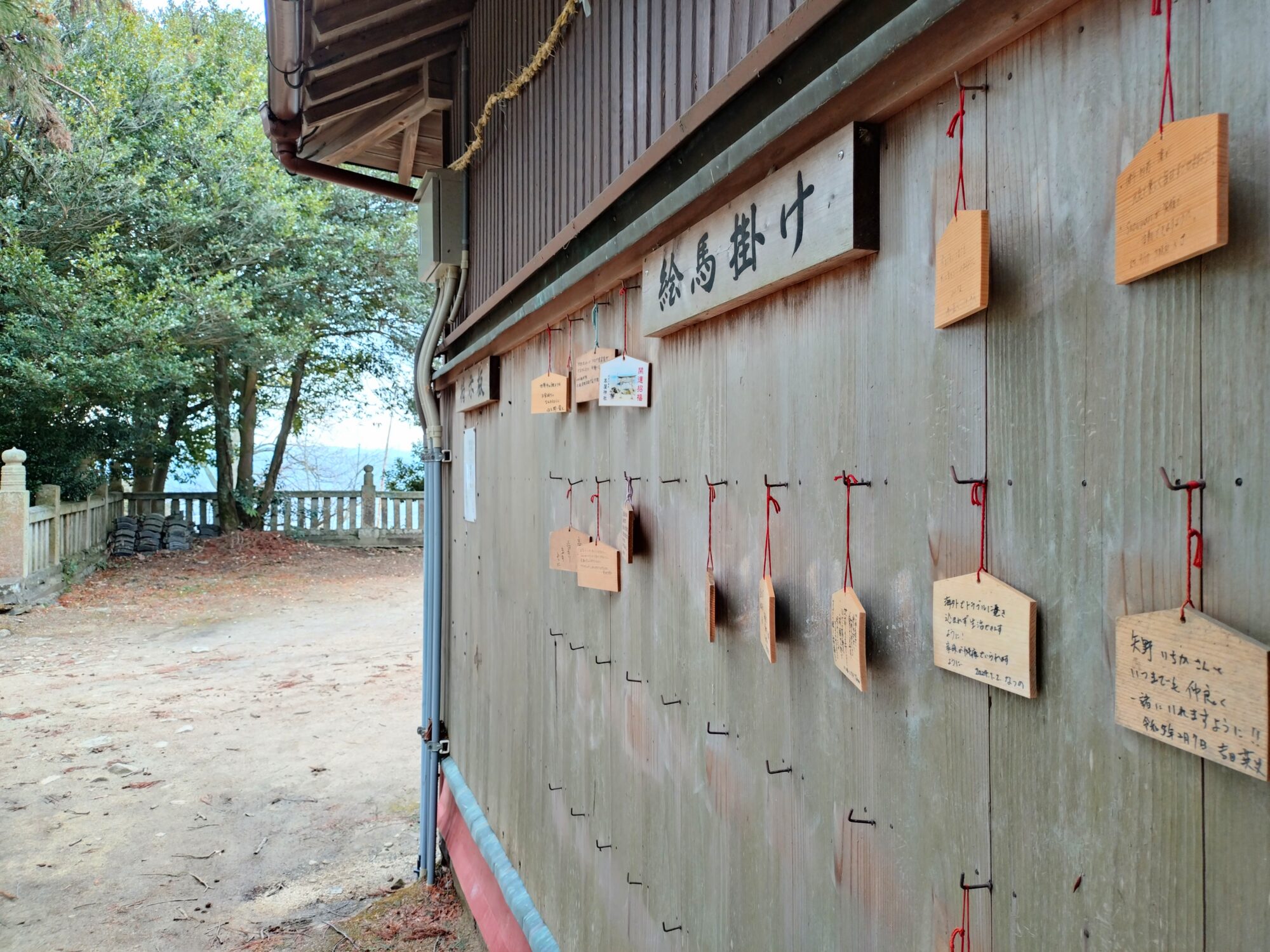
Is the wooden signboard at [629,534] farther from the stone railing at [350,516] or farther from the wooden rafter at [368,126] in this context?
the stone railing at [350,516]

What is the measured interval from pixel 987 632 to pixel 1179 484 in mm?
258

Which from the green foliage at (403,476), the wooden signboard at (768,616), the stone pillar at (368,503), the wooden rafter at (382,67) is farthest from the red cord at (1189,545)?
the green foliage at (403,476)

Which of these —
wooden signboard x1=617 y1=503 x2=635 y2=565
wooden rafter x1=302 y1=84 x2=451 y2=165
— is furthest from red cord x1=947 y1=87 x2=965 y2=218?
wooden rafter x1=302 y1=84 x2=451 y2=165

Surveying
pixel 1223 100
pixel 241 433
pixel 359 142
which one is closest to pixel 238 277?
pixel 241 433

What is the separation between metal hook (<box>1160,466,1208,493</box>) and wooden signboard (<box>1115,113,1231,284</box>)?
170mm

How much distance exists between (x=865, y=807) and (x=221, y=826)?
13.8 ft

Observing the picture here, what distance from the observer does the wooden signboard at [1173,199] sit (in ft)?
2.11

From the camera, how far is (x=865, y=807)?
3.69ft

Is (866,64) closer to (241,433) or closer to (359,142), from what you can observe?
(359,142)

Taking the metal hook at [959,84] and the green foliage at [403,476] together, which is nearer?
the metal hook at [959,84]

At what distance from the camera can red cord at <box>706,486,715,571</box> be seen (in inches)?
61.0

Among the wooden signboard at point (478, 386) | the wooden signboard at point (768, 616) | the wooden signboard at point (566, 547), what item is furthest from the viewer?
the wooden signboard at point (478, 386)

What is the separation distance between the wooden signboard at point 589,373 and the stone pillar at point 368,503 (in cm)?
1323

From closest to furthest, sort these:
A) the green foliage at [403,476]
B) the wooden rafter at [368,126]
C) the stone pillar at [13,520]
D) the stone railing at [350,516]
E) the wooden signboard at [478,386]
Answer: the wooden signboard at [478,386], the wooden rafter at [368,126], the stone pillar at [13,520], the stone railing at [350,516], the green foliage at [403,476]
